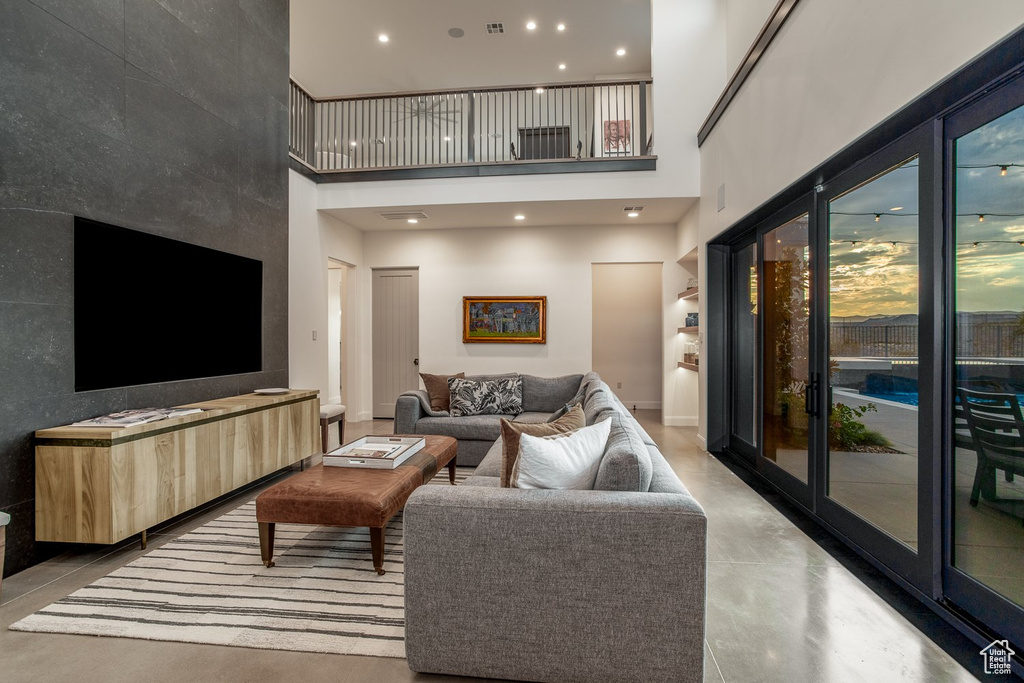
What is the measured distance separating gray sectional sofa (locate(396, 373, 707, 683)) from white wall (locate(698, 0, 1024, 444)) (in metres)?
1.96

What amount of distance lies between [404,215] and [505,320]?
6.51 feet

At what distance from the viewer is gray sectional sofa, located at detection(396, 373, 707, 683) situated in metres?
1.51

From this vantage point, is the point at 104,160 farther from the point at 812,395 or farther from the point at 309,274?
the point at 812,395

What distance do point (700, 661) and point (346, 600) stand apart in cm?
153

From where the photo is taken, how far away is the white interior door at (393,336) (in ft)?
24.0

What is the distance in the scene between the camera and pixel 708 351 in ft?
17.0

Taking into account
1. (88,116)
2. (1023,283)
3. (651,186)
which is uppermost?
(651,186)


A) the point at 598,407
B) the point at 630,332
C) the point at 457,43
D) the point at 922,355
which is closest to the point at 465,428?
the point at 598,407

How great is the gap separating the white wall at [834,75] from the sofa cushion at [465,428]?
Answer: 9.39ft

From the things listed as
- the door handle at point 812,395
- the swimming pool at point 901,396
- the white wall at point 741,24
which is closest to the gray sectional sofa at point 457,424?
the door handle at point 812,395

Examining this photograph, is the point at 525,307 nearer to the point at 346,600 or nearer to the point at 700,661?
the point at 346,600

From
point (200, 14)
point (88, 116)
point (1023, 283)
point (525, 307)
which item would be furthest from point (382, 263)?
point (1023, 283)

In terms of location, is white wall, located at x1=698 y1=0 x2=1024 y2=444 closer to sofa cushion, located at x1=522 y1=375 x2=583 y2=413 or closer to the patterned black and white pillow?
sofa cushion, located at x1=522 y1=375 x2=583 y2=413

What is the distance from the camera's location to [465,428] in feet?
15.1
